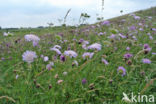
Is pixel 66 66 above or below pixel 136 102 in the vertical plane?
above

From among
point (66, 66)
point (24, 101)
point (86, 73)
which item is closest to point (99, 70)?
point (86, 73)

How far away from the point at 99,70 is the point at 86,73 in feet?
0.76

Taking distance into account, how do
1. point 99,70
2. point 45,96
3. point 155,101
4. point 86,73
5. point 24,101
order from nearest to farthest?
point 24,101
point 45,96
point 155,101
point 86,73
point 99,70

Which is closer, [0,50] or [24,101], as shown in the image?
[24,101]

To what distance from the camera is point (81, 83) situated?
161cm

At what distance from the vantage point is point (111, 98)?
160 cm

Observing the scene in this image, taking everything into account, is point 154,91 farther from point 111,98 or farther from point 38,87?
point 38,87

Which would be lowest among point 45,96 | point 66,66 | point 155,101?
point 155,101

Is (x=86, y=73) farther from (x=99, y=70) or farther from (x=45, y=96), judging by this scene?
(x=45, y=96)

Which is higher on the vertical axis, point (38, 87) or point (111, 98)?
point (38, 87)

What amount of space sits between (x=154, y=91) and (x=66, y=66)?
3.11ft

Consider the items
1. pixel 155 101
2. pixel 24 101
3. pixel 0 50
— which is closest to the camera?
pixel 24 101

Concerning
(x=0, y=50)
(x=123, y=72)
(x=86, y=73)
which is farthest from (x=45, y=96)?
(x=0, y=50)

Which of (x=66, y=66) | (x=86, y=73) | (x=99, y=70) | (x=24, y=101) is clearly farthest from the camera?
(x=99, y=70)
